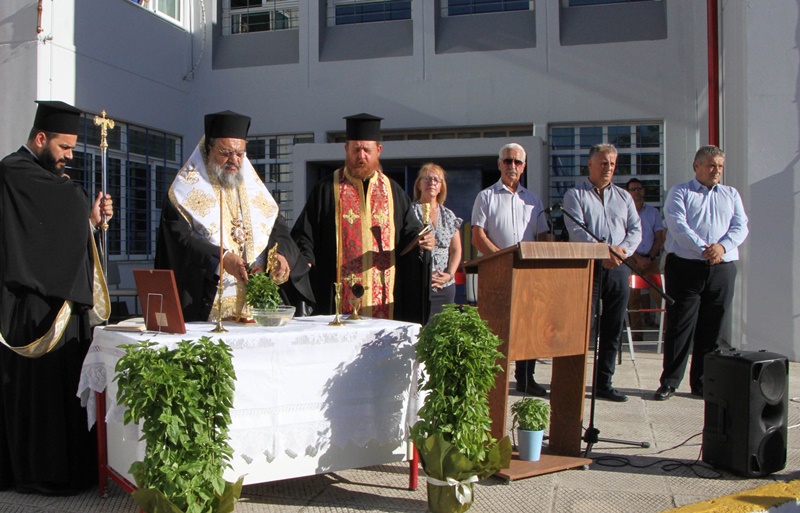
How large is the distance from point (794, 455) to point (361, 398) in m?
2.93

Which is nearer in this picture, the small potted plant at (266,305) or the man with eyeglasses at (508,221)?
the small potted plant at (266,305)

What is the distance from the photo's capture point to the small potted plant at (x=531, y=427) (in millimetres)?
4492

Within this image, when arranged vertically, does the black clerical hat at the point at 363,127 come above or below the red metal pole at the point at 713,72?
below

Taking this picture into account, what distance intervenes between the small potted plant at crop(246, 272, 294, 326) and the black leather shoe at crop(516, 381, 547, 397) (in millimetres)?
3054

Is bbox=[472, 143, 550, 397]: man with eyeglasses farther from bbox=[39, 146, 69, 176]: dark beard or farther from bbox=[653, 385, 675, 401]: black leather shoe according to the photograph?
bbox=[39, 146, 69, 176]: dark beard

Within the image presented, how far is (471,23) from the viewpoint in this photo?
11.7m

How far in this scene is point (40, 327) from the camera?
13.8ft

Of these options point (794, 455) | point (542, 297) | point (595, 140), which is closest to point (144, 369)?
point (542, 297)

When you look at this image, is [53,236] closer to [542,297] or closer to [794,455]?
[542,297]

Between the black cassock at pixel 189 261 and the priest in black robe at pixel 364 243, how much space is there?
0.84 metres

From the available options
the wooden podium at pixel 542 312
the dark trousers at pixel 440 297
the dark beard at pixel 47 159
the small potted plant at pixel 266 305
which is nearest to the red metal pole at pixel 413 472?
the wooden podium at pixel 542 312

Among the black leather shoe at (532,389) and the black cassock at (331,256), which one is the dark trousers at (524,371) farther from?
the black cassock at (331,256)

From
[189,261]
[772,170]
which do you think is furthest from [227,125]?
[772,170]

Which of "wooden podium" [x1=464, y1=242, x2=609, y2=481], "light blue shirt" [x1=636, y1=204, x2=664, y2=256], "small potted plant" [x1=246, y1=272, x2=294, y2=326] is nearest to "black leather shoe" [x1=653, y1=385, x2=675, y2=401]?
"wooden podium" [x1=464, y1=242, x2=609, y2=481]
